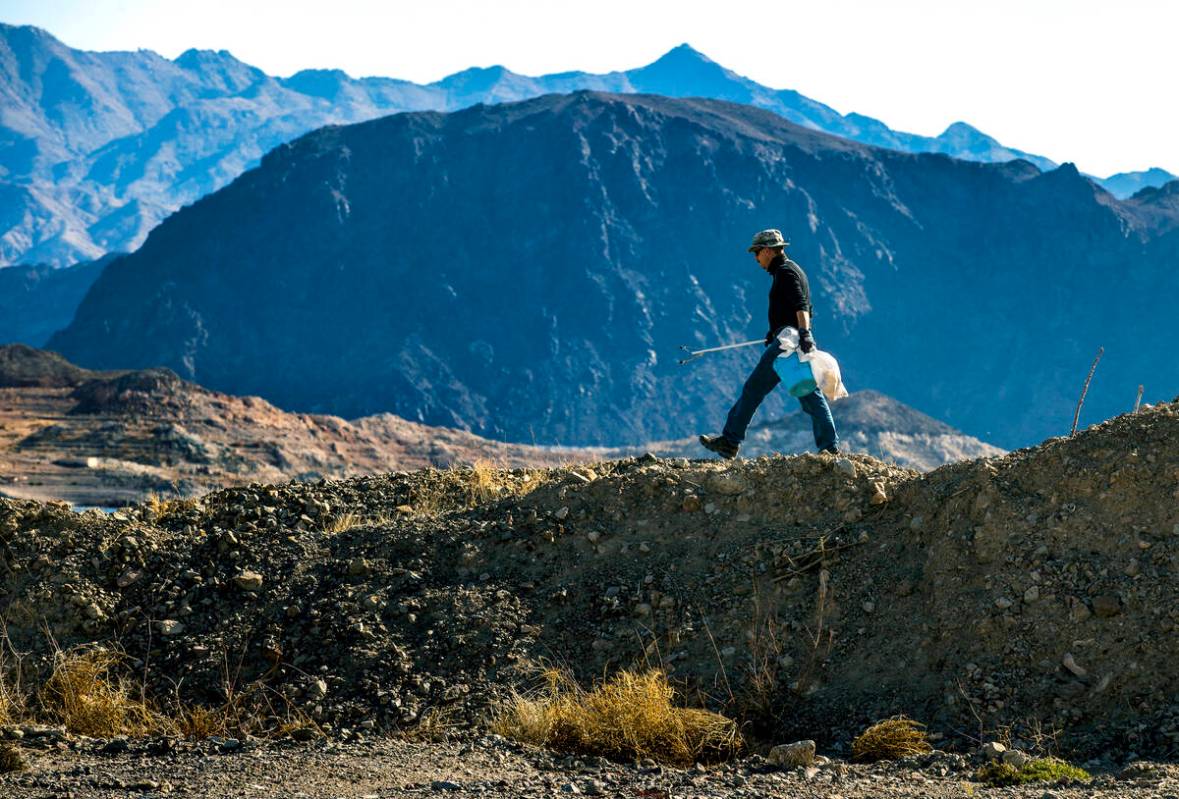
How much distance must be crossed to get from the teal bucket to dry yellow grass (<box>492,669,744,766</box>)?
2340 mm

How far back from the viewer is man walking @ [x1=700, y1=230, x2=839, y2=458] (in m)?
7.80

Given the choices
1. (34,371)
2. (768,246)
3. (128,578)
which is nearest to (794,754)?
(768,246)

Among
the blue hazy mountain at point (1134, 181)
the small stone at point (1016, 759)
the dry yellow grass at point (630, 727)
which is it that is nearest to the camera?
the small stone at point (1016, 759)

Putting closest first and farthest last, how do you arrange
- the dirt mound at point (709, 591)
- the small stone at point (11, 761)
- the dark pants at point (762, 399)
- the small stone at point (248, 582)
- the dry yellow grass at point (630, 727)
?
the small stone at point (11, 761) < the dry yellow grass at point (630, 727) < the dirt mound at point (709, 591) < the small stone at point (248, 582) < the dark pants at point (762, 399)

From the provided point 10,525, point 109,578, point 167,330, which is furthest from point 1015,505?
point 167,330

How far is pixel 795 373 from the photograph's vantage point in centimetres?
769

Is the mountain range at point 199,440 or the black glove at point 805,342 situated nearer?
the black glove at point 805,342

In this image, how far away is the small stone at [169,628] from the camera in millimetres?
6836

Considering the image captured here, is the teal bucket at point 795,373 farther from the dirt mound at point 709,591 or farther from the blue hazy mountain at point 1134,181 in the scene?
the blue hazy mountain at point 1134,181

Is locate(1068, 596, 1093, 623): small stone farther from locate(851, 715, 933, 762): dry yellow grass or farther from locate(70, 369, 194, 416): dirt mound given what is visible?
locate(70, 369, 194, 416): dirt mound

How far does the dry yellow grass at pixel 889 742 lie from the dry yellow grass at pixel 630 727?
1.62 ft

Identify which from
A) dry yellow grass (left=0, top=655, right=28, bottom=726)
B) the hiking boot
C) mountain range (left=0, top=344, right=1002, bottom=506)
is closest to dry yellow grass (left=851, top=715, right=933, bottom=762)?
the hiking boot

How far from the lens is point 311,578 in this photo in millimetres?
A: 7105

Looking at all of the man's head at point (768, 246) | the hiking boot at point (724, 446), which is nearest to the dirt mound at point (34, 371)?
the hiking boot at point (724, 446)
